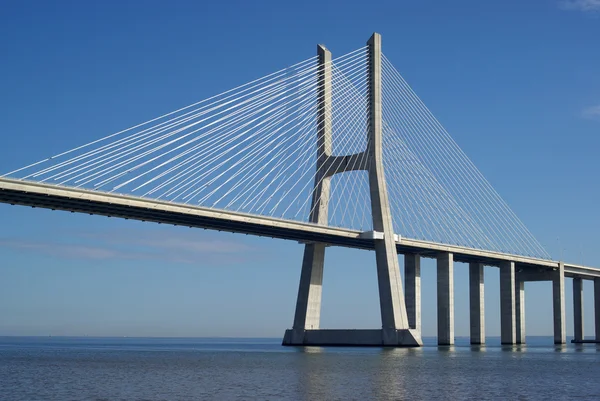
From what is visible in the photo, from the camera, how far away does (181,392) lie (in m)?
34.5

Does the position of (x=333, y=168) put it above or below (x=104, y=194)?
above

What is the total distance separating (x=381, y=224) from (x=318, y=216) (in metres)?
4.92

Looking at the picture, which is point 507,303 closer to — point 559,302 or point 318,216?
point 559,302

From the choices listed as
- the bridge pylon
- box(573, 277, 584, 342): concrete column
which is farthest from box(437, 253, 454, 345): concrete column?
box(573, 277, 584, 342): concrete column

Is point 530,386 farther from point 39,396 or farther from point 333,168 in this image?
point 333,168

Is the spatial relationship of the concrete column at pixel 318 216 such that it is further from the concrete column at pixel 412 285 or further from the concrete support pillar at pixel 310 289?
the concrete column at pixel 412 285

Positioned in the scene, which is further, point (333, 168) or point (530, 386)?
point (333, 168)

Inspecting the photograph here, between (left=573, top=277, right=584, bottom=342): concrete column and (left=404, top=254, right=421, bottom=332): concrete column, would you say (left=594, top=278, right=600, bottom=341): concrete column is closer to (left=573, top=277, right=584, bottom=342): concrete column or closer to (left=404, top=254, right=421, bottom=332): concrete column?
(left=573, top=277, right=584, bottom=342): concrete column

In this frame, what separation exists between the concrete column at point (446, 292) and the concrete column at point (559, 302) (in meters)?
19.5

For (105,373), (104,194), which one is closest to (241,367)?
(105,373)

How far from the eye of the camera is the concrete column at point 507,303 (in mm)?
87750

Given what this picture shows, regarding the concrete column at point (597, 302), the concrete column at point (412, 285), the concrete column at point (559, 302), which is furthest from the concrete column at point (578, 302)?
the concrete column at point (412, 285)

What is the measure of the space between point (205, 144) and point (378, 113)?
16.8m

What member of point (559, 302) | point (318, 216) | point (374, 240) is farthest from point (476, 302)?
point (318, 216)
